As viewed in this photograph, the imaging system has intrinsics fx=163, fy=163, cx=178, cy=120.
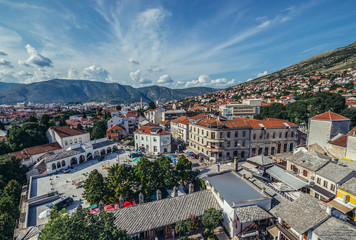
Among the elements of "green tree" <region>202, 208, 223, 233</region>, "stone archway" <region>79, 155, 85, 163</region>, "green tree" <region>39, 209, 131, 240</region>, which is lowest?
"stone archway" <region>79, 155, 85, 163</region>

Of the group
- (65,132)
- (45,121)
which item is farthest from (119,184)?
(45,121)

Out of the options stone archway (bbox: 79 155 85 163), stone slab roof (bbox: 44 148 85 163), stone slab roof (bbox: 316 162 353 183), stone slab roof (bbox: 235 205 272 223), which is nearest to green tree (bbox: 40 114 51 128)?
stone slab roof (bbox: 44 148 85 163)

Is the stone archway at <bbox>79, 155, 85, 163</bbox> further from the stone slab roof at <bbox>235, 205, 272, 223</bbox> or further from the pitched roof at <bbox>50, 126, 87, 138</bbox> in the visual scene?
the stone slab roof at <bbox>235, 205, 272, 223</bbox>

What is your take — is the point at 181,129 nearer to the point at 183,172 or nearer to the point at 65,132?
the point at 183,172

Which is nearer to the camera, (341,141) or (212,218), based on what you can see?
(212,218)

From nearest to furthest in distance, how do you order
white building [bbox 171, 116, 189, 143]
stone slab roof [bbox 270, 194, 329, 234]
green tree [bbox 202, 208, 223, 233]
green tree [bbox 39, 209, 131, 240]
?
green tree [bbox 39, 209, 131, 240] → stone slab roof [bbox 270, 194, 329, 234] → green tree [bbox 202, 208, 223, 233] → white building [bbox 171, 116, 189, 143]

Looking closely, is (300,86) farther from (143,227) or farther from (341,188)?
(143,227)

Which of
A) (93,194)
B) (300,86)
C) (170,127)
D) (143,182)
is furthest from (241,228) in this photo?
(300,86)
